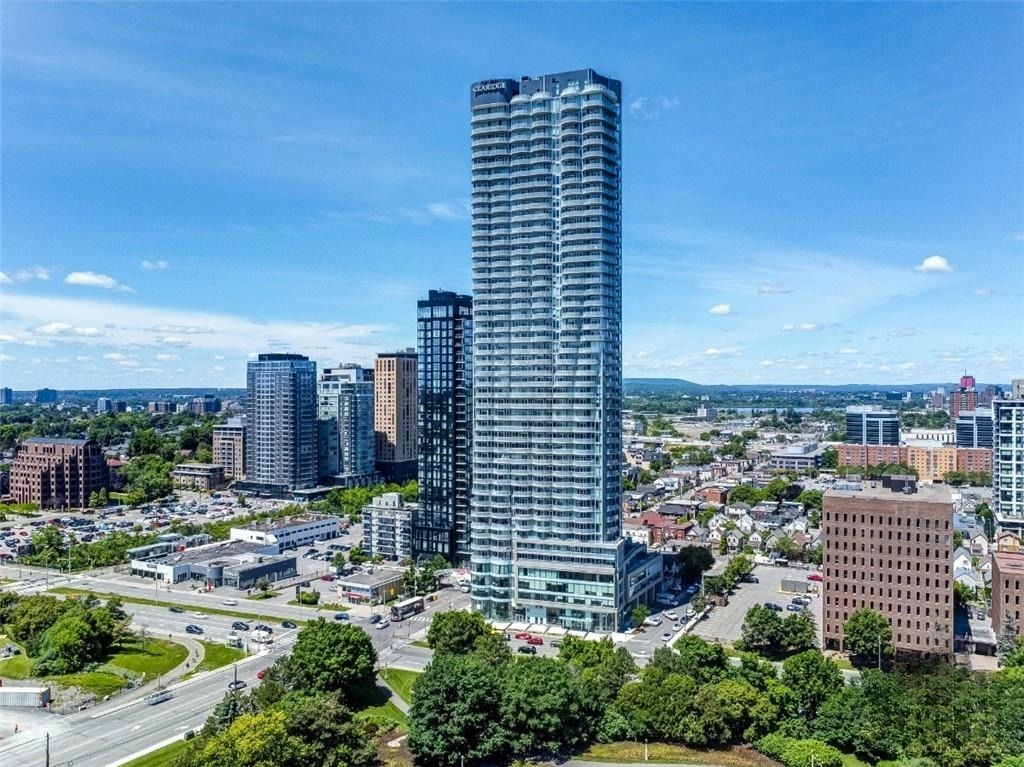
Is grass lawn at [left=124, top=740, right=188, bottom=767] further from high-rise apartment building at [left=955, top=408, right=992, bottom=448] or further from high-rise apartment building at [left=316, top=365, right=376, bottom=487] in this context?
high-rise apartment building at [left=955, top=408, right=992, bottom=448]

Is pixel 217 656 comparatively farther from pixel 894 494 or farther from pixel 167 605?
pixel 894 494

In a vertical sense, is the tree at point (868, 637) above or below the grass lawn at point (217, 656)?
above

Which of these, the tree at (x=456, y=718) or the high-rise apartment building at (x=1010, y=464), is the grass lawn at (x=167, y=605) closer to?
the tree at (x=456, y=718)

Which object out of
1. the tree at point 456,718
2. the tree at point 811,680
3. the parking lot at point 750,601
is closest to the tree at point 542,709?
the tree at point 456,718

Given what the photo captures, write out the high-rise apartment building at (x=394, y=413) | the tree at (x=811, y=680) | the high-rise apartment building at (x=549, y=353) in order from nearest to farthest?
1. the tree at (x=811, y=680)
2. the high-rise apartment building at (x=549, y=353)
3. the high-rise apartment building at (x=394, y=413)

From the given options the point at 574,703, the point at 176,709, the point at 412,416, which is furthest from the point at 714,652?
the point at 412,416

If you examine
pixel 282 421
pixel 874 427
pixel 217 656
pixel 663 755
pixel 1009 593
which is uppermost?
pixel 282 421

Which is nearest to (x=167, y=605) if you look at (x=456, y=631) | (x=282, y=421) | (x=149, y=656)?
(x=149, y=656)

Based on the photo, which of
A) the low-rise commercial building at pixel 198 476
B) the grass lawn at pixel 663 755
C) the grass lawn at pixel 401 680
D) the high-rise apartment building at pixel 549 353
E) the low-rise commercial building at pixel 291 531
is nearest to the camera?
the grass lawn at pixel 663 755
